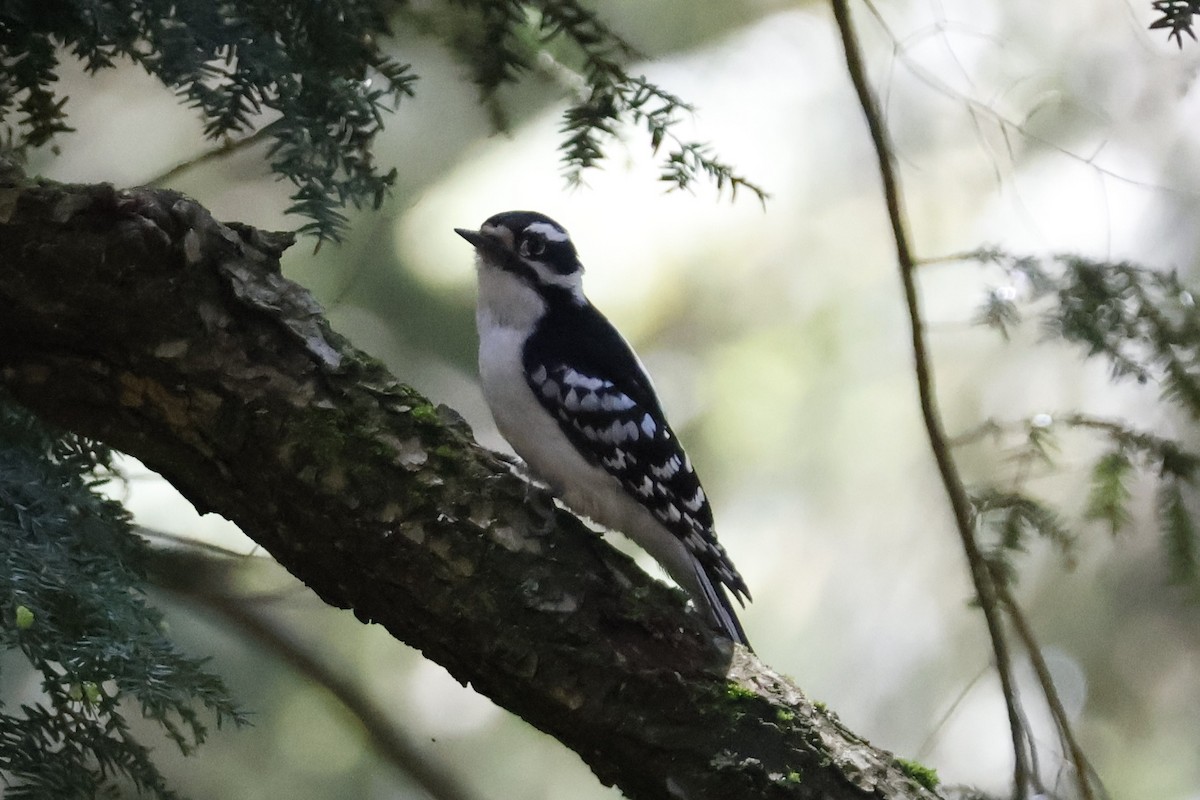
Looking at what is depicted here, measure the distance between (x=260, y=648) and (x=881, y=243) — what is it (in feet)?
6.72

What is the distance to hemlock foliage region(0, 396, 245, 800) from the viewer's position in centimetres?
117

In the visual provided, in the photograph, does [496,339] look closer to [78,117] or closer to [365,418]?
[365,418]

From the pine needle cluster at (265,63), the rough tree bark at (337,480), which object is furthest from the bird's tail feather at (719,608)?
the pine needle cluster at (265,63)

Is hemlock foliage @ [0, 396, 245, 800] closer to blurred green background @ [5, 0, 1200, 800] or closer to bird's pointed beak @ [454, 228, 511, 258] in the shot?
bird's pointed beak @ [454, 228, 511, 258]

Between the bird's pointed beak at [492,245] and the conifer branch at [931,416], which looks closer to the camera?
the conifer branch at [931,416]

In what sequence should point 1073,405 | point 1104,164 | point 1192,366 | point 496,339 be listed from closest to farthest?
point 1192,366 < point 496,339 < point 1104,164 < point 1073,405

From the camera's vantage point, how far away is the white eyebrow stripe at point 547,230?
2164 mm

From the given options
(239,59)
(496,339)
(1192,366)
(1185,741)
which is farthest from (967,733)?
(239,59)

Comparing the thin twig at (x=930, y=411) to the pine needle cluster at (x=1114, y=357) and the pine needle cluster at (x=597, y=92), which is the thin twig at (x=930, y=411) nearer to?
the pine needle cluster at (x=1114, y=357)

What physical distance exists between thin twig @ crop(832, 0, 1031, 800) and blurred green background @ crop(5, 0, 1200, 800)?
74 cm

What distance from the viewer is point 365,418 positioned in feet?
4.82

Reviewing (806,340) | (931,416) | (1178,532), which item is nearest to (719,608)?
(931,416)

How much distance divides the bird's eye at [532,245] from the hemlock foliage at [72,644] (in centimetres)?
103

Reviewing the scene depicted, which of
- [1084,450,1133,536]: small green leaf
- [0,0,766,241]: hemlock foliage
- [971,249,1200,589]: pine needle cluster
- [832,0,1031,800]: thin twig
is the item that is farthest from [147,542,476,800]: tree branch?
[1084,450,1133,536]: small green leaf
